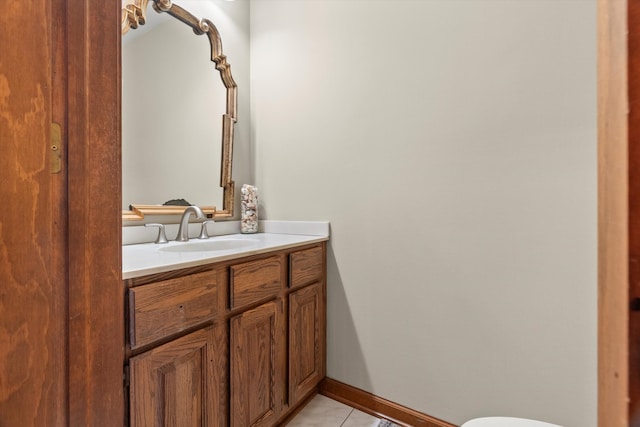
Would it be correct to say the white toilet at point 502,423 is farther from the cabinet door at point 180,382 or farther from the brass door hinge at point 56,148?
the brass door hinge at point 56,148

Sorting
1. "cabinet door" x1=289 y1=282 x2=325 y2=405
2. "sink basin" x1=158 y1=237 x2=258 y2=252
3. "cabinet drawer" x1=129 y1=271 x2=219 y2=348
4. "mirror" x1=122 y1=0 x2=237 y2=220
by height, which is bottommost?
"cabinet door" x1=289 y1=282 x2=325 y2=405

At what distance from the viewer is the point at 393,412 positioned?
1565 millimetres

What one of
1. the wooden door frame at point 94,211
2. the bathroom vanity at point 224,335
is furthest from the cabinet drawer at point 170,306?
the wooden door frame at point 94,211

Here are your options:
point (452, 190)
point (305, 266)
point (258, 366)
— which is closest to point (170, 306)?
point (258, 366)

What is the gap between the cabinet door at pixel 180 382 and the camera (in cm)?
88

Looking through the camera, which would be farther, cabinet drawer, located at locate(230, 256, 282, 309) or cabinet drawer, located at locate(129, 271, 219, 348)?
cabinet drawer, located at locate(230, 256, 282, 309)

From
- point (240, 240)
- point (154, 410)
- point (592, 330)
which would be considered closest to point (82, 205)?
point (154, 410)

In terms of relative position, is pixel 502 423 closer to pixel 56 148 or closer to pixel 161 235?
pixel 56 148

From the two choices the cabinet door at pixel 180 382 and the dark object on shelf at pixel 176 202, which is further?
the dark object on shelf at pixel 176 202

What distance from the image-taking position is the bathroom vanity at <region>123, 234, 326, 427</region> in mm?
889

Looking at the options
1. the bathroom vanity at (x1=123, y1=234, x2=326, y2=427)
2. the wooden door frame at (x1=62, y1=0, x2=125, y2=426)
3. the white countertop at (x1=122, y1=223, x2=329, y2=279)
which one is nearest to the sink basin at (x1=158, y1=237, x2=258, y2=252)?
the white countertop at (x1=122, y1=223, x2=329, y2=279)

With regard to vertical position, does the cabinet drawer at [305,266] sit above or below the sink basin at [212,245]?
below

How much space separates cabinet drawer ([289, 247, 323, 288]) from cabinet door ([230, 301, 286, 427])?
156mm

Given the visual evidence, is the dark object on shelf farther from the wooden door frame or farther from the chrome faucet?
the wooden door frame
